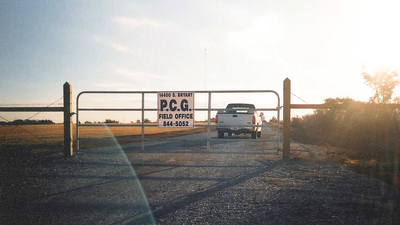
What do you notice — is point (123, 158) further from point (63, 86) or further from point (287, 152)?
point (287, 152)

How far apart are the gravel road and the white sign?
1.83 meters

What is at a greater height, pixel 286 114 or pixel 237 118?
pixel 286 114

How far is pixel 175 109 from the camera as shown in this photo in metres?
9.10

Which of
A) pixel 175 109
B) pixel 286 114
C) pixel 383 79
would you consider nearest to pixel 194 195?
pixel 175 109

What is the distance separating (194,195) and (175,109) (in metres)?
4.75

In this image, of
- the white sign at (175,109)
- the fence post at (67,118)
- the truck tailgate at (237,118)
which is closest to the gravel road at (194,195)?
the fence post at (67,118)

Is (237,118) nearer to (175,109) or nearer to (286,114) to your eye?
(286,114)

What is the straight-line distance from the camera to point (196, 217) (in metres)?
3.58

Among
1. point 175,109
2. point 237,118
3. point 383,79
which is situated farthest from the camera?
point 383,79

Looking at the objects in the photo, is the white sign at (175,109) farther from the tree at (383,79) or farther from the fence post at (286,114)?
the tree at (383,79)

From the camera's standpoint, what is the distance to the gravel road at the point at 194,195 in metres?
3.61

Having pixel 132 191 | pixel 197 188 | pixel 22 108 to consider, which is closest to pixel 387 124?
pixel 197 188

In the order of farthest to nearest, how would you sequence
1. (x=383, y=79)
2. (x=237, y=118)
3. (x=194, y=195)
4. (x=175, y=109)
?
(x=383, y=79) → (x=237, y=118) → (x=175, y=109) → (x=194, y=195)

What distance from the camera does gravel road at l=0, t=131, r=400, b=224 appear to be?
361cm
